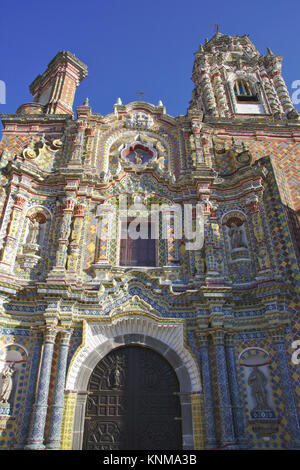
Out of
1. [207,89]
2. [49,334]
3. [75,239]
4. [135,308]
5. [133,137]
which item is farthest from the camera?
[207,89]

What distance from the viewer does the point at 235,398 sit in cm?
794

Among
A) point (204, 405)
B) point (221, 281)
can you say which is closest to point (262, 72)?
point (221, 281)

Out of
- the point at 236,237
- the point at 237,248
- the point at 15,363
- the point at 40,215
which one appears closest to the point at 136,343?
the point at 15,363

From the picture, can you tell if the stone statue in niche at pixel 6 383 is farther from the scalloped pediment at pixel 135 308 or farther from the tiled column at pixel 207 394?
the tiled column at pixel 207 394

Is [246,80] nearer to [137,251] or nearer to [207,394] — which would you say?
[137,251]

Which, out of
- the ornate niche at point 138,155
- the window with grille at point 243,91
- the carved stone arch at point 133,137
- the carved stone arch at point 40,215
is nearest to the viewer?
the carved stone arch at point 40,215

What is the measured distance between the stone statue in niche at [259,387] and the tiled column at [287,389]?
16.5 inches

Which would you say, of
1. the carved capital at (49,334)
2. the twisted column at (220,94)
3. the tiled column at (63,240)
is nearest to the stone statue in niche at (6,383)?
the carved capital at (49,334)

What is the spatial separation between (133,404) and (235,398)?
7.56 feet

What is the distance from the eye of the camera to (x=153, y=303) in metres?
9.11

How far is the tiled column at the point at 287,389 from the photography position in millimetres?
7389

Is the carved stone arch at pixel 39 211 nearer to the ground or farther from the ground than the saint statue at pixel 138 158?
nearer to the ground

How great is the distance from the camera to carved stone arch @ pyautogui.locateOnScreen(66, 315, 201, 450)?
8078 mm
